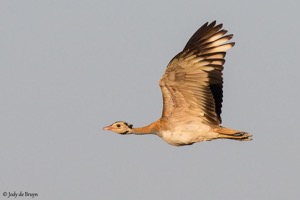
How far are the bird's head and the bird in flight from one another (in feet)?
6.02

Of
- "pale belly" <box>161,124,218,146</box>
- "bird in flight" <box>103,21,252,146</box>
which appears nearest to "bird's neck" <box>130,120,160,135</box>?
"bird in flight" <box>103,21,252,146</box>

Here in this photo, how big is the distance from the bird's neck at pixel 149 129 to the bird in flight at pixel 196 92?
6 cm

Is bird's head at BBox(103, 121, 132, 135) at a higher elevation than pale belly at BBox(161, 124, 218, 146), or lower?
higher

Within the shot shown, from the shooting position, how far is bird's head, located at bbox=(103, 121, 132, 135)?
86.4ft

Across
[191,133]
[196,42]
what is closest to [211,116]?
[191,133]

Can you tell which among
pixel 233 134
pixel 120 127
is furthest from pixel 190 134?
pixel 120 127

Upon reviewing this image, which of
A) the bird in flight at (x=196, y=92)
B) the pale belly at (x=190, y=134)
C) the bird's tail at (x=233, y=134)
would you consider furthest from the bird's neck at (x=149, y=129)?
the bird's tail at (x=233, y=134)

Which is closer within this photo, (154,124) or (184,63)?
(184,63)

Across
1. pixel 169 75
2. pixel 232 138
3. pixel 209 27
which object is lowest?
pixel 232 138

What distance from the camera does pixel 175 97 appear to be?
23703mm

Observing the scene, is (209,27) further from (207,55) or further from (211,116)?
(211,116)

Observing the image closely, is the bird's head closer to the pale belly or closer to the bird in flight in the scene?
the bird in flight

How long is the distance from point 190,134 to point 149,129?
160 centimetres

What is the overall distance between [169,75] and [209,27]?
2024 mm
